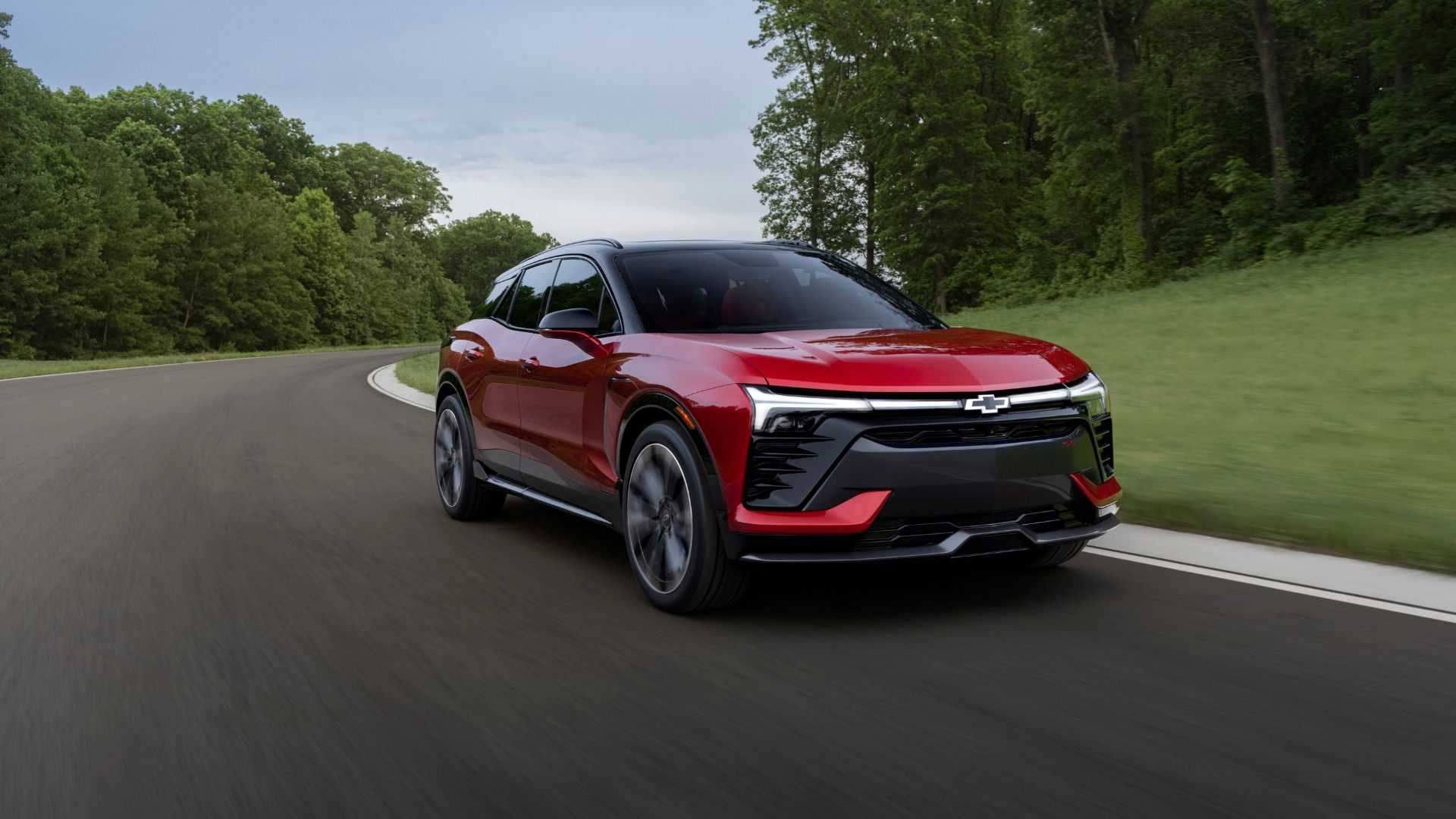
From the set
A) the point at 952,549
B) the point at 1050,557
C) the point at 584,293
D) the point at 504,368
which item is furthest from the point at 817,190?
the point at 952,549

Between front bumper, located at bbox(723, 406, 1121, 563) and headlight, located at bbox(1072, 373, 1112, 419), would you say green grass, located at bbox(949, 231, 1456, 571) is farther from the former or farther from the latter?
front bumper, located at bbox(723, 406, 1121, 563)

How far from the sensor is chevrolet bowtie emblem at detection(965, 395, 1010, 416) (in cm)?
458

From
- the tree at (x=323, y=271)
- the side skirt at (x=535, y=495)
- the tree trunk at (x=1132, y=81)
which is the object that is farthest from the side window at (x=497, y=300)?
the tree at (x=323, y=271)

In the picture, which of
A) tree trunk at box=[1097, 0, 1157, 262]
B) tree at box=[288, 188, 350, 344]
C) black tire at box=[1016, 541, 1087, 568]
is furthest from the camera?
tree at box=[288, 188, 350, 344]

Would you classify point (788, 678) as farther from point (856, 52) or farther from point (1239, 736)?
point (856, 52)

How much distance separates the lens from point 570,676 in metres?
4.25

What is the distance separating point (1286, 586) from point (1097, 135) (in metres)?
37.3

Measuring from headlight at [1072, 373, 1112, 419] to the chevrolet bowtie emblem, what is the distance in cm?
41

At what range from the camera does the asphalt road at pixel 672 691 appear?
316 centimetres

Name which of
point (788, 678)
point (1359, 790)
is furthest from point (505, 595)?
point (1359, 790)

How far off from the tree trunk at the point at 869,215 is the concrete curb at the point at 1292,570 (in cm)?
4517

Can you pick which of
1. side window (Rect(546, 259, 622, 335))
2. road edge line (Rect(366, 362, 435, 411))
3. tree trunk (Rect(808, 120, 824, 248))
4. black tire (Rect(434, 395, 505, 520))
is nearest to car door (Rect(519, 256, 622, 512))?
side window (Rect(546, 259, 622, 335))

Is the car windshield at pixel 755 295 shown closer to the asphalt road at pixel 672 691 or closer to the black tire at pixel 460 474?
the asphalt road at pixel 672 691

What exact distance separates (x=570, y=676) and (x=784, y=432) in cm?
115
